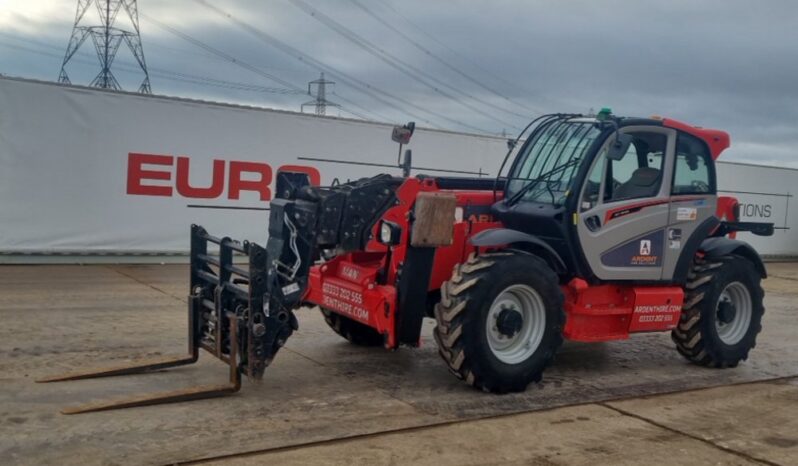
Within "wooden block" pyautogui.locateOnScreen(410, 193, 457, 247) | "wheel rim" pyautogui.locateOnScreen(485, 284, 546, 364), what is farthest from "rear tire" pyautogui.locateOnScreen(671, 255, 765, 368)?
"wooden block" pyautogui.locateOnScreen(410, 193, 457, 247)

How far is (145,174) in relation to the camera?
549 inches

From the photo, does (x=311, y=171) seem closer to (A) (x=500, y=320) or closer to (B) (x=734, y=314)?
(B) (x=734, y=314)

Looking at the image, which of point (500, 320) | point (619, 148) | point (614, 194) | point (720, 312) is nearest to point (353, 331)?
point (500, 320)

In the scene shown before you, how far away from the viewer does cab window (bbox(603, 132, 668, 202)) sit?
7406 mm

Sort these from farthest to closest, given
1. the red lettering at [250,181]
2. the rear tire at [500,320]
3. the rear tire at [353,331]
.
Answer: the red lettering at [250,181] < the rear tire at [353,331] < the rear tire at [500,320]

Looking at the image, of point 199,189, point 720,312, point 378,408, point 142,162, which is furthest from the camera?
point 199,189

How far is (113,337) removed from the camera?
8.13 m

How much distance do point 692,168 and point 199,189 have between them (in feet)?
29.8

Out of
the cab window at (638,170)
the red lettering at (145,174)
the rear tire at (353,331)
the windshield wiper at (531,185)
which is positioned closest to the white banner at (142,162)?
the red lettering at (145,174)

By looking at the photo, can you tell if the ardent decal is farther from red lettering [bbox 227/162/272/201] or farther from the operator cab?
red lettering [bbox 227/162/272/201]

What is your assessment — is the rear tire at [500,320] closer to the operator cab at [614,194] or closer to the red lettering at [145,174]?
the operator cab at [614,194]

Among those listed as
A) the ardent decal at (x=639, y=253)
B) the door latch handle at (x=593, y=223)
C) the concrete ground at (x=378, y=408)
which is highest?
the door latch handle at (x=593, y=223)

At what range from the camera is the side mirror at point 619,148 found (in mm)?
6807

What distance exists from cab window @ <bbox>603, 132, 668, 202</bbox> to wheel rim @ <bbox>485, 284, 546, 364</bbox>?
130 centimetres
